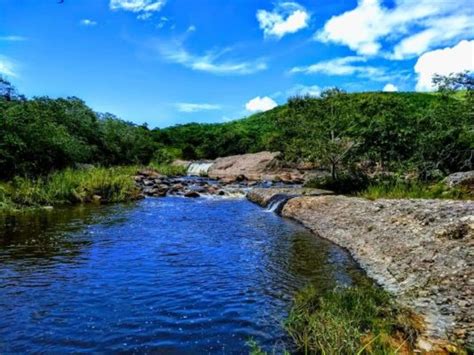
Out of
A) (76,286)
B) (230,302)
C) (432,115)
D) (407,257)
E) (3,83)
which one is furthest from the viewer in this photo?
(3,83)

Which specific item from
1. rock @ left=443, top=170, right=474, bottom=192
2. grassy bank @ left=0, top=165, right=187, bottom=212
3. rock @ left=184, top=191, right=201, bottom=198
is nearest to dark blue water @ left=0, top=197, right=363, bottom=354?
grassy bank @ left=0, top=165, right=187, bottom=212

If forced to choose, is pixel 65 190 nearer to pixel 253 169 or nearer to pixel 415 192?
pixel 415 192

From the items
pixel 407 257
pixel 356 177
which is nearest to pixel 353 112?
pixel 356 177

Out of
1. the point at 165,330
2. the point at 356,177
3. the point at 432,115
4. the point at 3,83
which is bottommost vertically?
the point at 165,330

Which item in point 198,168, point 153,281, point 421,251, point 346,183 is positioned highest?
point 198,168

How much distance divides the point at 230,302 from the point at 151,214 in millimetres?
12208

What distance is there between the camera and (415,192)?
60.1 ft

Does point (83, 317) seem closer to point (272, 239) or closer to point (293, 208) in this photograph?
point (272, 239)

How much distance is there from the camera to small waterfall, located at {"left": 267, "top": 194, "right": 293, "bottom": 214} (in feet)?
68.9

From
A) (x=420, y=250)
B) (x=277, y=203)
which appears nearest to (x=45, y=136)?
(x=277, y=203)

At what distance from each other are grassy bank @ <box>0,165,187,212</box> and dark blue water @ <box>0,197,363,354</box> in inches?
133

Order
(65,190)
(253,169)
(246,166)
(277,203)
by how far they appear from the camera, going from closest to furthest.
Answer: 1. (277,203)
2. (65,190)
3. (253,169)
4. (246,166)

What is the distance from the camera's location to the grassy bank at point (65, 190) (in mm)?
20375

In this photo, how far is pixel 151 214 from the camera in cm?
1972
